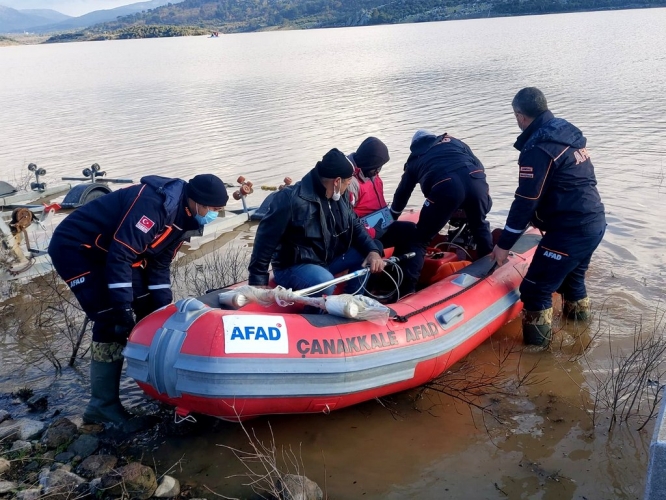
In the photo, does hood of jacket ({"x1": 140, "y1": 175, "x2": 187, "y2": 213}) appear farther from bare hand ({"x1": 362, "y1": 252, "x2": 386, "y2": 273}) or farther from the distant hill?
the distant hill

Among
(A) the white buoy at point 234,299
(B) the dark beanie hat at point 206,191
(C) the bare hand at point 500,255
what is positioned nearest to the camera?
(B) the dark beanie hat at point 206,191

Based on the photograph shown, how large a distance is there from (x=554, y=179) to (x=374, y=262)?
4.38ft

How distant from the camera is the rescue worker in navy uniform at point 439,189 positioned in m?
4.76

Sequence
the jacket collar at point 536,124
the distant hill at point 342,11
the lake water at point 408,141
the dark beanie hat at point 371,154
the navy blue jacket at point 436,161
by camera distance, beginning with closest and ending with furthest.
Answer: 1. the lake water at point 408,141
2. the jacket collar at point 536,124
3. the navy blue jacket at point 436,161
4. the dark beanie hat at point 371,154
5. the distant hill at point 342,11

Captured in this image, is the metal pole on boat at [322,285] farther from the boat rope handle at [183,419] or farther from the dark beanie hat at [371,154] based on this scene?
the dark beanie hat at [371,154]

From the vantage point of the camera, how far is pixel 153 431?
3.94 meters

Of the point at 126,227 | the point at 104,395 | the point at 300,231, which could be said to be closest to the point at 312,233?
the point at 300,231

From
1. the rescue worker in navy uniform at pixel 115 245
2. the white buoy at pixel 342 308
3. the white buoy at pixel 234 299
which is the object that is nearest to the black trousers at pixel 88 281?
the rescue worker in navy uniform at pixel 115 245

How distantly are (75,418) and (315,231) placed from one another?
190 centimetres

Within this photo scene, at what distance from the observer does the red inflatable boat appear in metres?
3.45

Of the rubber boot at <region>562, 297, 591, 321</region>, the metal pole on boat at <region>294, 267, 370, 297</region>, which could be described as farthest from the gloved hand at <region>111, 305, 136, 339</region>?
the rubber boot at <region>562, 297, 591, 321</region>

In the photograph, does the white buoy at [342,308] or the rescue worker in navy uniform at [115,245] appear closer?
the rescue worker in navy uniform at [115,245]

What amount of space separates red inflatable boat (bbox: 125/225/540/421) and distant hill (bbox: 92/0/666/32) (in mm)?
68735

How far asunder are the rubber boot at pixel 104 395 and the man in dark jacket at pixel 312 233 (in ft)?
3.36
